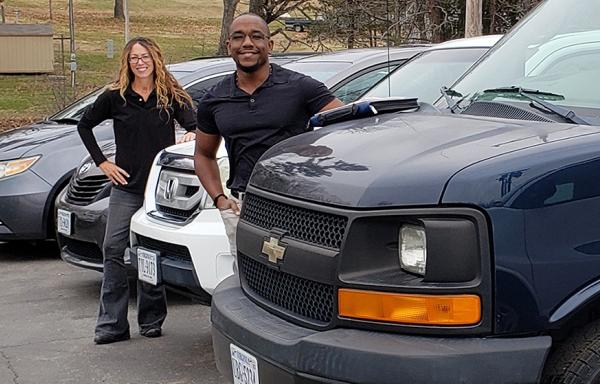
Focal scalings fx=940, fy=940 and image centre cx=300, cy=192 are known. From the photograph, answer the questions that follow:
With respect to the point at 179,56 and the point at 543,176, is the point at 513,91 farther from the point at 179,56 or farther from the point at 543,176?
the point at 179,56

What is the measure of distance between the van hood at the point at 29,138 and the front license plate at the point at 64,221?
1468 millimetres

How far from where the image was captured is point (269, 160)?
375 cm

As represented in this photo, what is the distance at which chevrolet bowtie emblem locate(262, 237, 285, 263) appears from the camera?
3424 millimetres

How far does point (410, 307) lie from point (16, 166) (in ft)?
20.0

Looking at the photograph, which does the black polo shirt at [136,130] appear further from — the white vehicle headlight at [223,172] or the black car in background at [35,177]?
the black car in background at [35,177]

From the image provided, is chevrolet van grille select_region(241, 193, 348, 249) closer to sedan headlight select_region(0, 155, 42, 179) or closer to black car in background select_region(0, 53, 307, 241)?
black car in background select_region(0, 53, 307, 241)

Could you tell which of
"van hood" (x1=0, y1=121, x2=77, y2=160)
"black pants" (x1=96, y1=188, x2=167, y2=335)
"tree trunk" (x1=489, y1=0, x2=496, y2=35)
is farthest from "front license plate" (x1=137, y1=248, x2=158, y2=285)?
"tree trunk" (x1=489, y1=0, x2=496, y2=35)

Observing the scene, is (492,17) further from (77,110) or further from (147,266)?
(147,266)

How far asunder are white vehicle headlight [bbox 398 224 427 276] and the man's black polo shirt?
1704 mm

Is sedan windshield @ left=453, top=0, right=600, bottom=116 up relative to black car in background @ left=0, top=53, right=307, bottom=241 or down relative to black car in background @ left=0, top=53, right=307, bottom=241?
up

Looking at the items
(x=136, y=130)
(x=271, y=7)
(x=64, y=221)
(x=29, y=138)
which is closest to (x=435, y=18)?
(x=271, y=7)

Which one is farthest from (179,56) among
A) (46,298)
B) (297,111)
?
(297,111)

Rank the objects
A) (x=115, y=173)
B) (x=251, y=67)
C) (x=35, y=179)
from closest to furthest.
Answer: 1. (x=251, y=67)
2. (x=115, y=173)
3. (x=35, y=179)

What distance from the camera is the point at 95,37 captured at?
45500 millimetres
